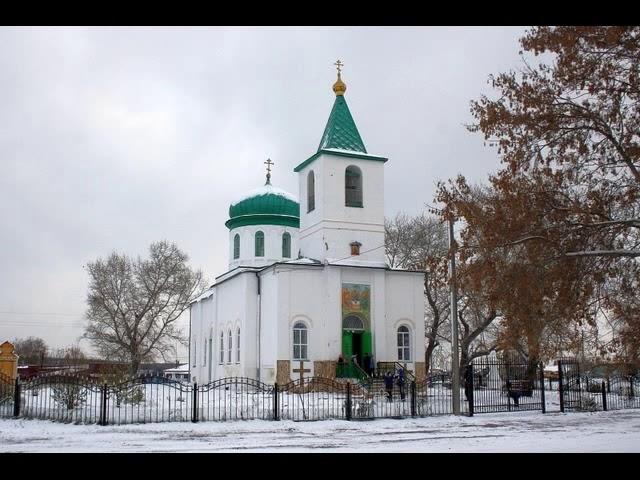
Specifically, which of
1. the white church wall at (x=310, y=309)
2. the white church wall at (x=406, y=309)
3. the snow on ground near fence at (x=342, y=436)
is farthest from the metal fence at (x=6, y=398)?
the white church wall at (x=406, y=309)

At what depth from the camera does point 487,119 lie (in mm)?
16969

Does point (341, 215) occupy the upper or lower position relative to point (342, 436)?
upper

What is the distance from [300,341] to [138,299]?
1041 inches

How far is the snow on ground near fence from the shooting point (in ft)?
43.8

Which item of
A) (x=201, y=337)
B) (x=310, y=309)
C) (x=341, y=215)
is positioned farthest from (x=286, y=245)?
(x=310, y=309)

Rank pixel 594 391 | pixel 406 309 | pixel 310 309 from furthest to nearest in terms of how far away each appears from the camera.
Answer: pixel 406 309 < pixel 310 309 < pixel 594 391

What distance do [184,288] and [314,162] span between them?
2461 centimetres

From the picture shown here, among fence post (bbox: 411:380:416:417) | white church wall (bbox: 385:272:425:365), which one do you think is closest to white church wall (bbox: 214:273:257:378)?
white church wall (bbox: 385:272:425:365)

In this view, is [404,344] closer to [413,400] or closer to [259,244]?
[259,244]

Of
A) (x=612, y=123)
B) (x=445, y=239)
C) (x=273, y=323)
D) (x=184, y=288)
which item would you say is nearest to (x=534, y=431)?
(x=612, y=123)

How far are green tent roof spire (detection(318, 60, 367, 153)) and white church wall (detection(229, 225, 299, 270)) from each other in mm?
7925

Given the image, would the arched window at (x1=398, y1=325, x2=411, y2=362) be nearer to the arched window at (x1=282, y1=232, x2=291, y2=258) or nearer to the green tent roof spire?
the green tent roof spire

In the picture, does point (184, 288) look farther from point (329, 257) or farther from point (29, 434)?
point (29, 434)

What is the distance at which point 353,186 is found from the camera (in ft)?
110
